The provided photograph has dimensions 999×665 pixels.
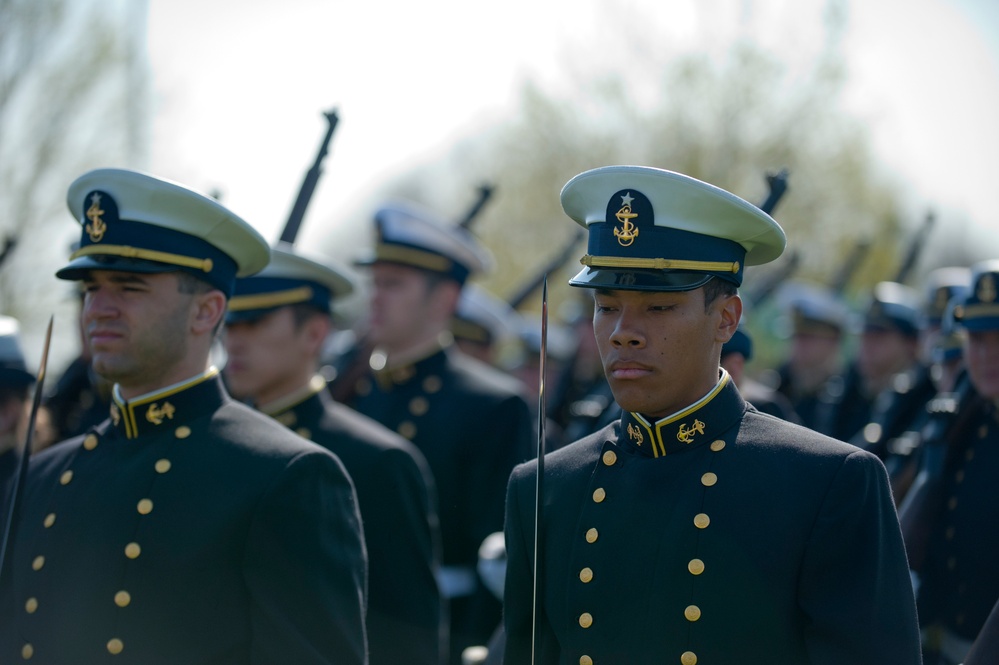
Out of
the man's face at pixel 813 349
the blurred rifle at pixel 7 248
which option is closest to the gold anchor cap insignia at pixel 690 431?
the blurred rifle at pixel 7 248

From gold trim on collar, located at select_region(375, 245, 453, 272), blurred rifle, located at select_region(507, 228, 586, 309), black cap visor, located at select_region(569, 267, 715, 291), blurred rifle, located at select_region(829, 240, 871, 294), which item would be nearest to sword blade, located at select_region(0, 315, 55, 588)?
black cap visor, located at select_region(569, 267, 715, 291)

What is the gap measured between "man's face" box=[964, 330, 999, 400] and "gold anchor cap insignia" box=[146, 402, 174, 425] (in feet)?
10.8

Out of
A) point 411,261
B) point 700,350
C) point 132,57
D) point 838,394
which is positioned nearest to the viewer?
point 700,350

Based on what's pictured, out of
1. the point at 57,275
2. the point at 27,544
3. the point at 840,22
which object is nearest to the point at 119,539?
the point at 27,544

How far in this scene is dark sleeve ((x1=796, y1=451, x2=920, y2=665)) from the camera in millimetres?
2648

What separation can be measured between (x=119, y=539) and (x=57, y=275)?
94cm

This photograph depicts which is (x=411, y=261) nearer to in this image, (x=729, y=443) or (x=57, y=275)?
(x=57, y=275)

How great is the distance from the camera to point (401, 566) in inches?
180

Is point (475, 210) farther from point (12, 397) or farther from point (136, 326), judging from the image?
point (136, 326)

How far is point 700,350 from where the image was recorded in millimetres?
2998

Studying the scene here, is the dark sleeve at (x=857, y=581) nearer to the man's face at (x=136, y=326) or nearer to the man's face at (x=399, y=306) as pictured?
the man's face at (x=136, y=326)

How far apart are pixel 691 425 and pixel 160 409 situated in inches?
68.1

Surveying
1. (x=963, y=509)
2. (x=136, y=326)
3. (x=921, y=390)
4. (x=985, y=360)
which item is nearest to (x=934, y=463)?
(x=963, y=509)

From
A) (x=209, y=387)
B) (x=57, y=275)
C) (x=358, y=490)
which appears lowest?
(x=358, y=490)
